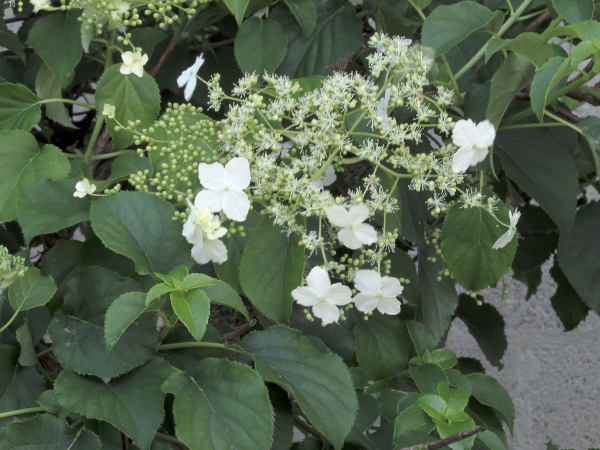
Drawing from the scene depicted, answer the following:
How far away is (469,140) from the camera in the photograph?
543mm

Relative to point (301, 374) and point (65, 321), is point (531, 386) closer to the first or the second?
point (301, 374)

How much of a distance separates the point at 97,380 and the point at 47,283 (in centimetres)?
9

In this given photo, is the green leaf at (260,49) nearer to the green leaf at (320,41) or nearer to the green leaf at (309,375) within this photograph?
the green leaf at (320,41)

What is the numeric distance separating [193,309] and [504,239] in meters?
0.25

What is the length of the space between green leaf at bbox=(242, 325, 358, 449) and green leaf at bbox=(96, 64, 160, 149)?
0.23 m

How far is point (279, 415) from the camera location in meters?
0.62

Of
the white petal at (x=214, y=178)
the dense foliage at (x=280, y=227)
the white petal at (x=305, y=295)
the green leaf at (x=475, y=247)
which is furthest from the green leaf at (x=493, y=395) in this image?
the white petal at (x=214, y=178)

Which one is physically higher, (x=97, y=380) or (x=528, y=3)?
(x=528, y=3)

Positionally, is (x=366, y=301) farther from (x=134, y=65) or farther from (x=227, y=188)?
(x=134, y=65)

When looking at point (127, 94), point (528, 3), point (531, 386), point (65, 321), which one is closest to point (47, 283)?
point (65, 321)

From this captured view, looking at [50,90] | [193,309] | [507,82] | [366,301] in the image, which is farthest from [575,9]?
[50,90]

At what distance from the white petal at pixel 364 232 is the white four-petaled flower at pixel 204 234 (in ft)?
0.32

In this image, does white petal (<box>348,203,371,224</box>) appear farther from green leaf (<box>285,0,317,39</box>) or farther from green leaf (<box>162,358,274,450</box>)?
green leaf (<box>285,0,317,39</box>)

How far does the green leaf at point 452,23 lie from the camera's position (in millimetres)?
636
